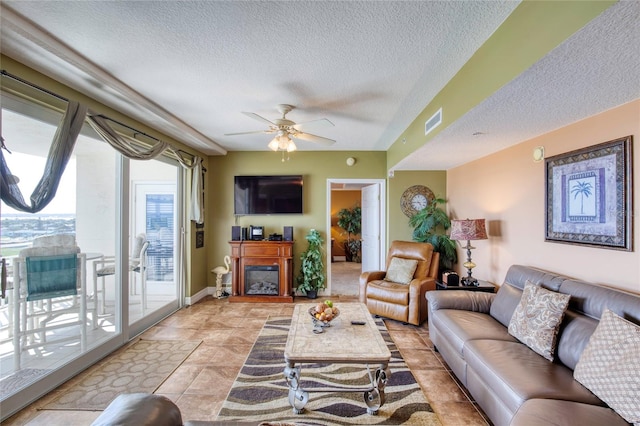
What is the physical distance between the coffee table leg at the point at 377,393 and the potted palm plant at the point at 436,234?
2665mm

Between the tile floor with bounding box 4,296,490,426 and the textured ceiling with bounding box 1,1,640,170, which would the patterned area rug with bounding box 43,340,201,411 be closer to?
the tile floor with bounding box 4,296,490,426

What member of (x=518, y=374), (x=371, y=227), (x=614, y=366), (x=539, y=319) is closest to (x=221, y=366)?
(x=518, y=374)

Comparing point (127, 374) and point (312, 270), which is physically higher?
point (312, 270)

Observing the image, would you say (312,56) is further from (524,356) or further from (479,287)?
(479,287)

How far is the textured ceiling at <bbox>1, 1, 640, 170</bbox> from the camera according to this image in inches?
59.9

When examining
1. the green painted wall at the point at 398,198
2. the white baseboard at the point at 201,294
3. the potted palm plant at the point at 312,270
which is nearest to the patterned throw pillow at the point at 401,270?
the green painted wall at the point at 398,198

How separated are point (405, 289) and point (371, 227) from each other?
71.0 inches

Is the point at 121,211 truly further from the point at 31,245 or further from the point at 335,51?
the point at 335,51

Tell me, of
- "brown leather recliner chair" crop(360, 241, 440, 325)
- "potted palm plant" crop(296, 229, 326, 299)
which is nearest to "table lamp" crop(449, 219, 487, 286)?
"brown leather recliner chair" crop(360, 241, 440, 325)

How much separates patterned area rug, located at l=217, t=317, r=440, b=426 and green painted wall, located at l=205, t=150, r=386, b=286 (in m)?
2.54

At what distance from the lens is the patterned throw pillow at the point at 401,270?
374 centimetres

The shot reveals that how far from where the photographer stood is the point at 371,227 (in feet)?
16.9

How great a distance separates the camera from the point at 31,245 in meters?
2.17

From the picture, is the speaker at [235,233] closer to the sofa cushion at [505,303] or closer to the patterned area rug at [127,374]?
the patterned area rug at [127,374]
